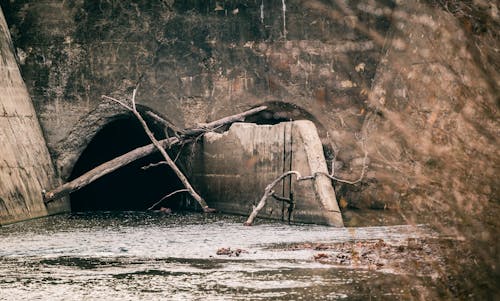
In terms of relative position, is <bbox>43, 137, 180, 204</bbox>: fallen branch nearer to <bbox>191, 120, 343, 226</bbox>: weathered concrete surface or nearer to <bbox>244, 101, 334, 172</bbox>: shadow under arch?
<bbox>191, 120, 343, 226</bbox>: weathered concrete surface

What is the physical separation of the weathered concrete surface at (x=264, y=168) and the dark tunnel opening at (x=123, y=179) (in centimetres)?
181

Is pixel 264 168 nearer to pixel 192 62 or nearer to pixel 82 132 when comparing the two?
pixel 192 62

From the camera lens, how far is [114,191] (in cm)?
1906

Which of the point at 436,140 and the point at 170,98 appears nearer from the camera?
the point at 436,140

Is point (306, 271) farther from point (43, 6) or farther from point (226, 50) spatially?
point (43, 6)

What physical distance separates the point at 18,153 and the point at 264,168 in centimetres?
345

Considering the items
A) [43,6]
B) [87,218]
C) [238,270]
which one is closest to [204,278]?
[238,270]

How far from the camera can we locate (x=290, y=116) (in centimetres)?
1555

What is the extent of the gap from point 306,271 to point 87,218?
6.68 meters

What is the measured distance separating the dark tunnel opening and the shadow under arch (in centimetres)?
192

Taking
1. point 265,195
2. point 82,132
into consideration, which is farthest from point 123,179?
point 265,195

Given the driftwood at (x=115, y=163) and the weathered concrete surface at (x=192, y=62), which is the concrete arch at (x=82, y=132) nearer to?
the weathered concrete surface at (x=192, y=62)

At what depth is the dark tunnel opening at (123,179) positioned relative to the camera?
17266 millimetres

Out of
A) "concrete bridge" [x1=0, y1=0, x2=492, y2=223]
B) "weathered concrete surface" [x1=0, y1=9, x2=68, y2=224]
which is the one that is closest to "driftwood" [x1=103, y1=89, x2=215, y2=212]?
"concrete bridge" [x1=0, y1=0, x2=492, y2=223]
